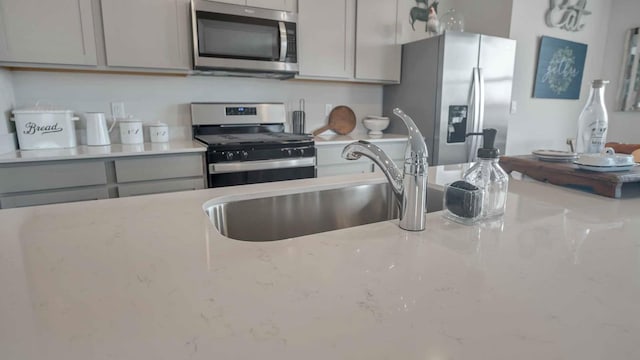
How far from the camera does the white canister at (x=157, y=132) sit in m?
2.61

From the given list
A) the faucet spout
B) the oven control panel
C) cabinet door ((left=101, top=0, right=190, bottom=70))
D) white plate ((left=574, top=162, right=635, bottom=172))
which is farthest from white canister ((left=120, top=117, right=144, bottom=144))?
white plate ((left=574, top=162, right=635, bottom=172))

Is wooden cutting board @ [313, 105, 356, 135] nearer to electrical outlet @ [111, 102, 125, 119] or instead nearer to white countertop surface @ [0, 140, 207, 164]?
white countertop surface @ [0, 140, 207, 164]

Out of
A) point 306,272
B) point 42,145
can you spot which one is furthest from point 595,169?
point 42,145

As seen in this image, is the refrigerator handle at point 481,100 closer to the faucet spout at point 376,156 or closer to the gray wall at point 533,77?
the gray wall at point 533,77

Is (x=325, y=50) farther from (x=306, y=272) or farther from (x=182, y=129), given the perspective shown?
(x=306, y=272)

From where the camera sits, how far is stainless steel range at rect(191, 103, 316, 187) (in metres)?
2.39

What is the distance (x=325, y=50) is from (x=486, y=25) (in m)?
1.83

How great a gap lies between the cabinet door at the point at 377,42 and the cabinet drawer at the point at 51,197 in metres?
2.21

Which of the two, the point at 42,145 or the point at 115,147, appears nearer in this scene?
the point at 42,145

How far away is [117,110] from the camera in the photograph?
262 cm

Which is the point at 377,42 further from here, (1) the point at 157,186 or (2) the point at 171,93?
(1) the point at 157,186

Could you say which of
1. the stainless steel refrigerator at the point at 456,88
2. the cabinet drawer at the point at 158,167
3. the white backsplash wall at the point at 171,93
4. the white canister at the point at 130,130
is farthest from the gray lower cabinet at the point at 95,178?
the stainless steel refrigerator at the point at 456,88

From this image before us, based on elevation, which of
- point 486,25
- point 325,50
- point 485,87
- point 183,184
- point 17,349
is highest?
point 486,25

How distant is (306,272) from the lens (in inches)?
25.5
